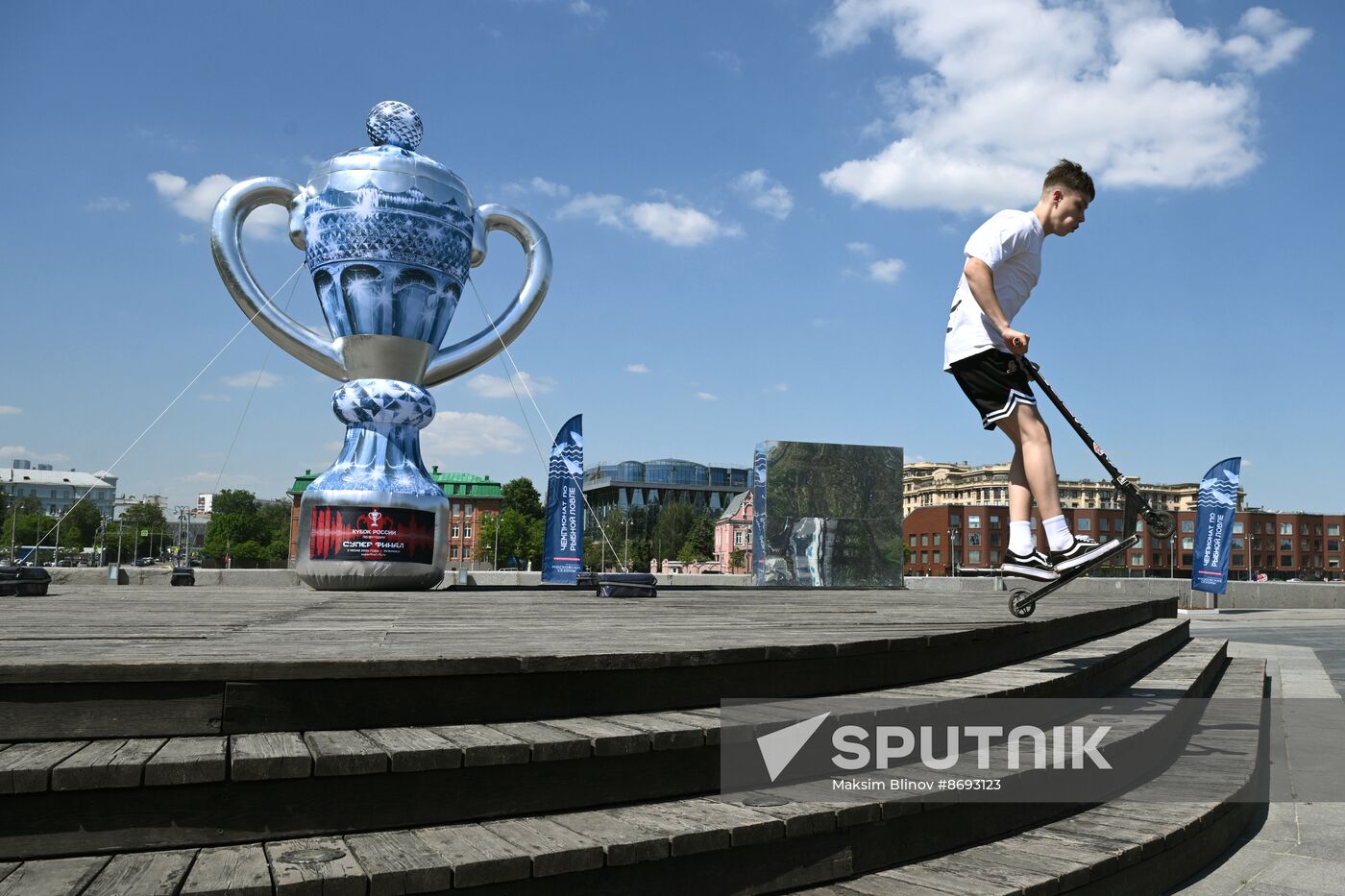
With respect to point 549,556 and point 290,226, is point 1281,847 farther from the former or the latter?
point 549,556

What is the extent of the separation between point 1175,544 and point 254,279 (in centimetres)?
13277

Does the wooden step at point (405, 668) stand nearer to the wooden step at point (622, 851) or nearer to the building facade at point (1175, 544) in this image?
the wooden step at point (622, 851)

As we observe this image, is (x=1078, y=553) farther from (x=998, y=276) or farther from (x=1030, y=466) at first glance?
(x=998, y=276)

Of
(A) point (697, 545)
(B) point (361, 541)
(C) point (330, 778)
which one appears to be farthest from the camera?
(A) point (697, 545)

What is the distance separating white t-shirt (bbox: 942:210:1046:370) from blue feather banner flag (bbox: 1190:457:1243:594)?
26002 millimetres

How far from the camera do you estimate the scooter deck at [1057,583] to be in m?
4.31

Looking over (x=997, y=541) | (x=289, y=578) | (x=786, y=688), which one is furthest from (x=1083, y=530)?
(x=786, y=688)

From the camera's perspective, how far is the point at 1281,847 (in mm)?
3789

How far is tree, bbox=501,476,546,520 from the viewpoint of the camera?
10312 cm

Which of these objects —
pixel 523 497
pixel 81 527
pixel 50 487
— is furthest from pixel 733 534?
pixel 50 487

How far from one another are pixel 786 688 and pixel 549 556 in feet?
69.5

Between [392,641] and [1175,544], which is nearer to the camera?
[392,641]

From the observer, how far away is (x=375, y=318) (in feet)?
47.0

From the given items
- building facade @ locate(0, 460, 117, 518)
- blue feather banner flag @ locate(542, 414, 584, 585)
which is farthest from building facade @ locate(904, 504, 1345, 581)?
building facade @ locate(0, 460, 117, 518)
